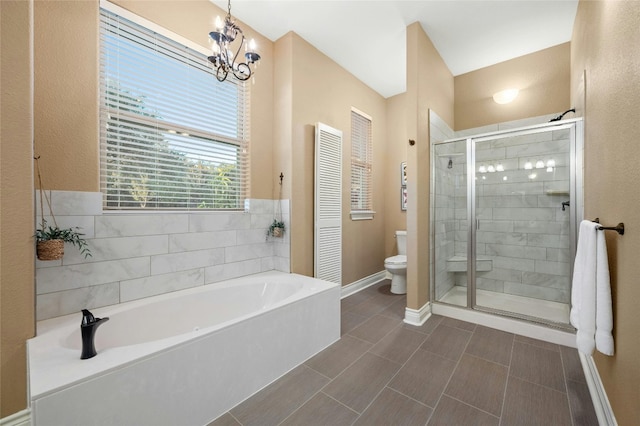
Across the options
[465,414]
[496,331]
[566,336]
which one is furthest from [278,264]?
[566,336]

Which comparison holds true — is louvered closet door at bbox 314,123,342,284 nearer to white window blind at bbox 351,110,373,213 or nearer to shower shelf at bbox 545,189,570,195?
white window blind at bbox 351,110,373,213

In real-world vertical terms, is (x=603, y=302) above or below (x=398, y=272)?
above

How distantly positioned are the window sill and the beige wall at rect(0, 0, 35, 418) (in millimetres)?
3027

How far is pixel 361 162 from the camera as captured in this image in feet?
12.8

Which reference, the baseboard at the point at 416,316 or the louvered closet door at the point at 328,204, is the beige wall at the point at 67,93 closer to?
the louvered closet door at the point at 328,204

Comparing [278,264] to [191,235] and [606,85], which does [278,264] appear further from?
[606,85]

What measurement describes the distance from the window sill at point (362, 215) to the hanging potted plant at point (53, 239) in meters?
2.80

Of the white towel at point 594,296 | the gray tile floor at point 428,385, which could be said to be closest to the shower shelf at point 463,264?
the gray tile floor at point 428,385

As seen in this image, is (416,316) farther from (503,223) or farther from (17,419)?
(17,419)

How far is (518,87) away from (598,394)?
3.34m

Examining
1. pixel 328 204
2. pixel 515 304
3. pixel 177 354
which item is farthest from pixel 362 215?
pixel 177 354

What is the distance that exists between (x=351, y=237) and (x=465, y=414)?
7.61 feet

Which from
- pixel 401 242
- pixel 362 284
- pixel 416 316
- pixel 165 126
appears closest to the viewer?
pixel 165 126

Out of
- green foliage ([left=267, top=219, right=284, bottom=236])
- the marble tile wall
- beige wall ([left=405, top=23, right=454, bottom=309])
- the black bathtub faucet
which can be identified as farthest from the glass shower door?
the black bathtub faucet
